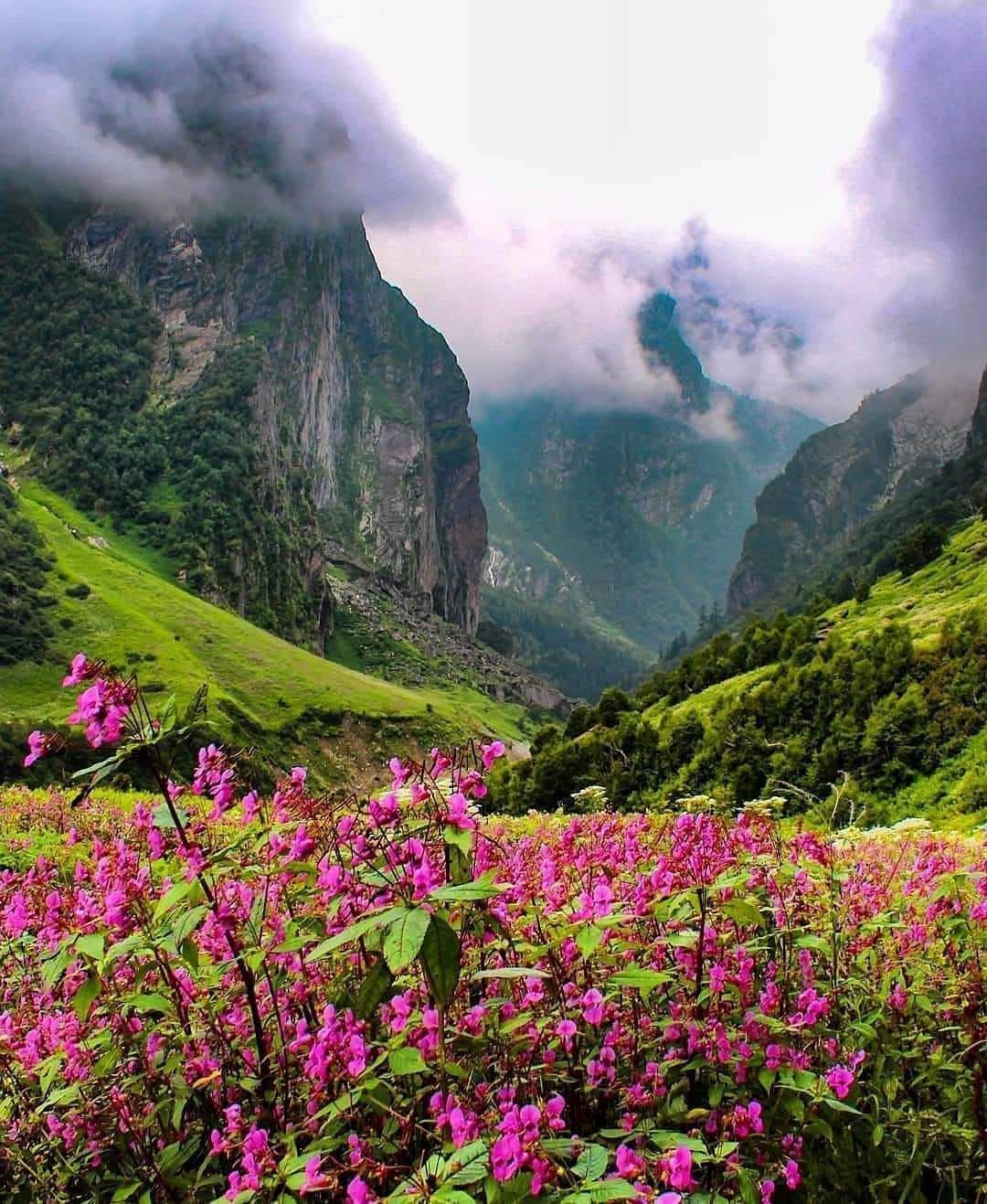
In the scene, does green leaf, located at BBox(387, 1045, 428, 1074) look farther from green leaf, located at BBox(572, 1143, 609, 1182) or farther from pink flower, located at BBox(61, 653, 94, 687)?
pink flower, located at BBox(61, 653, 94, 687)

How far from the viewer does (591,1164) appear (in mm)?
1998

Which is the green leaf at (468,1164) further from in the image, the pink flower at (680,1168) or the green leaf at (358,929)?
the green leaf at (358,929)

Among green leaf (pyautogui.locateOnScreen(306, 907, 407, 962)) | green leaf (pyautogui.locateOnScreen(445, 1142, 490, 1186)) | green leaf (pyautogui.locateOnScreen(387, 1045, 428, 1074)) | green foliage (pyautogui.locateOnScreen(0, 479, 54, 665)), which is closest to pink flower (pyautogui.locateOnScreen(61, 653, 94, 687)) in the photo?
green leaf (pyautogui.locateOnScreen(306, 907, 407, 962))

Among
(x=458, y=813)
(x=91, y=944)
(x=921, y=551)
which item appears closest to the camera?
(x=91, y=944)

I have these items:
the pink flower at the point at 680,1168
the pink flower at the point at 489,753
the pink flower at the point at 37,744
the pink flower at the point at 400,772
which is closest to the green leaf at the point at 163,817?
the pink flower at the point at 37,744

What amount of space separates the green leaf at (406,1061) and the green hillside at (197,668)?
82.3 metres

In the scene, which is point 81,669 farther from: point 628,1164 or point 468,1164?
point 628,1164

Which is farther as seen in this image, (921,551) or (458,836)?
(921,551)

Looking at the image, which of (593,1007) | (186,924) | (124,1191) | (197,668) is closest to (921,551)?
(593,1007)

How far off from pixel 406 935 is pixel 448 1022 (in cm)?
92

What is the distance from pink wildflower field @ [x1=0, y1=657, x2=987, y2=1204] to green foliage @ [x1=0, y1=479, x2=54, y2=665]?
10190 centimetres

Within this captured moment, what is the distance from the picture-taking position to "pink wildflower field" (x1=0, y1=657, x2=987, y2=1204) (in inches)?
91.0

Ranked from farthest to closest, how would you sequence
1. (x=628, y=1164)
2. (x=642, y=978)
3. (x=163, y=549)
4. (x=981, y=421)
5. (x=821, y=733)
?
(x=981, y=421)
(x=163, y=549)
(x=821, y=733)
(x=642, y=978)
(x=628, y=1164)

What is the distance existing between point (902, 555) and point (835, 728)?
48.5 meters
